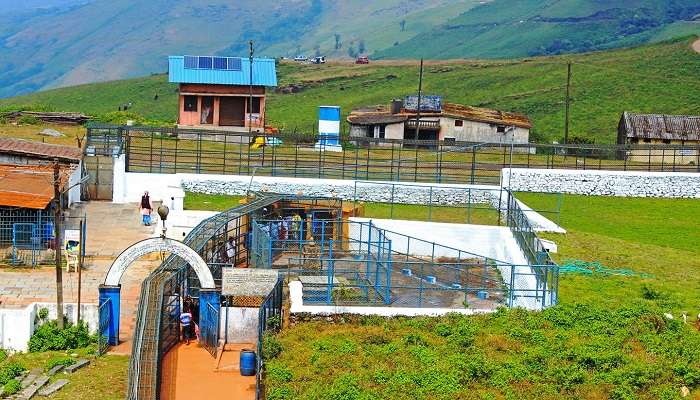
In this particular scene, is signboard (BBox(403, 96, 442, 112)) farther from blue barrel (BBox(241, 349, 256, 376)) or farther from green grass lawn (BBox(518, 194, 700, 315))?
blue barrel (BBox(241, 349, 256, 376))

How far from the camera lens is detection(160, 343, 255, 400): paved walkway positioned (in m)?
25.9

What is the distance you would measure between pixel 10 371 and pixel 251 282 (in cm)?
605

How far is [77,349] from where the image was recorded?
28.5m

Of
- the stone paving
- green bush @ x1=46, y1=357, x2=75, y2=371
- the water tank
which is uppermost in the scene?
the water tank

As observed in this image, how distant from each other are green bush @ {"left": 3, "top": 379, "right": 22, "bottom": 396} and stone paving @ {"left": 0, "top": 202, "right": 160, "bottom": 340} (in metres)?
4.22

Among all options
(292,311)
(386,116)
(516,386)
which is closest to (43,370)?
(292,311)

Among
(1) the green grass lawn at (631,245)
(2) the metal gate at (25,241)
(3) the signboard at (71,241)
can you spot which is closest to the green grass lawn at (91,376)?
(3) the signboard at (71,241)

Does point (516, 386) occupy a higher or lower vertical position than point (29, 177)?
lower

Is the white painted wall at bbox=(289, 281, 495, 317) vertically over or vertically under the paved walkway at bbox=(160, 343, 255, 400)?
over

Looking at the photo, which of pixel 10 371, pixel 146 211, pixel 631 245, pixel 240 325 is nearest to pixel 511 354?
pixel 240 325

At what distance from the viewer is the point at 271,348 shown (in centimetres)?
2638

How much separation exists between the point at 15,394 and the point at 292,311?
7162 millimetres

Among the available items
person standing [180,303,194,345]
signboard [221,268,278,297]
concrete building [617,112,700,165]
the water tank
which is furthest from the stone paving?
concrete building [617,112,700,165]

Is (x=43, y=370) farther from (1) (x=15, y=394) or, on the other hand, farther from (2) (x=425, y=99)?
(2) (x=425, y=99)
